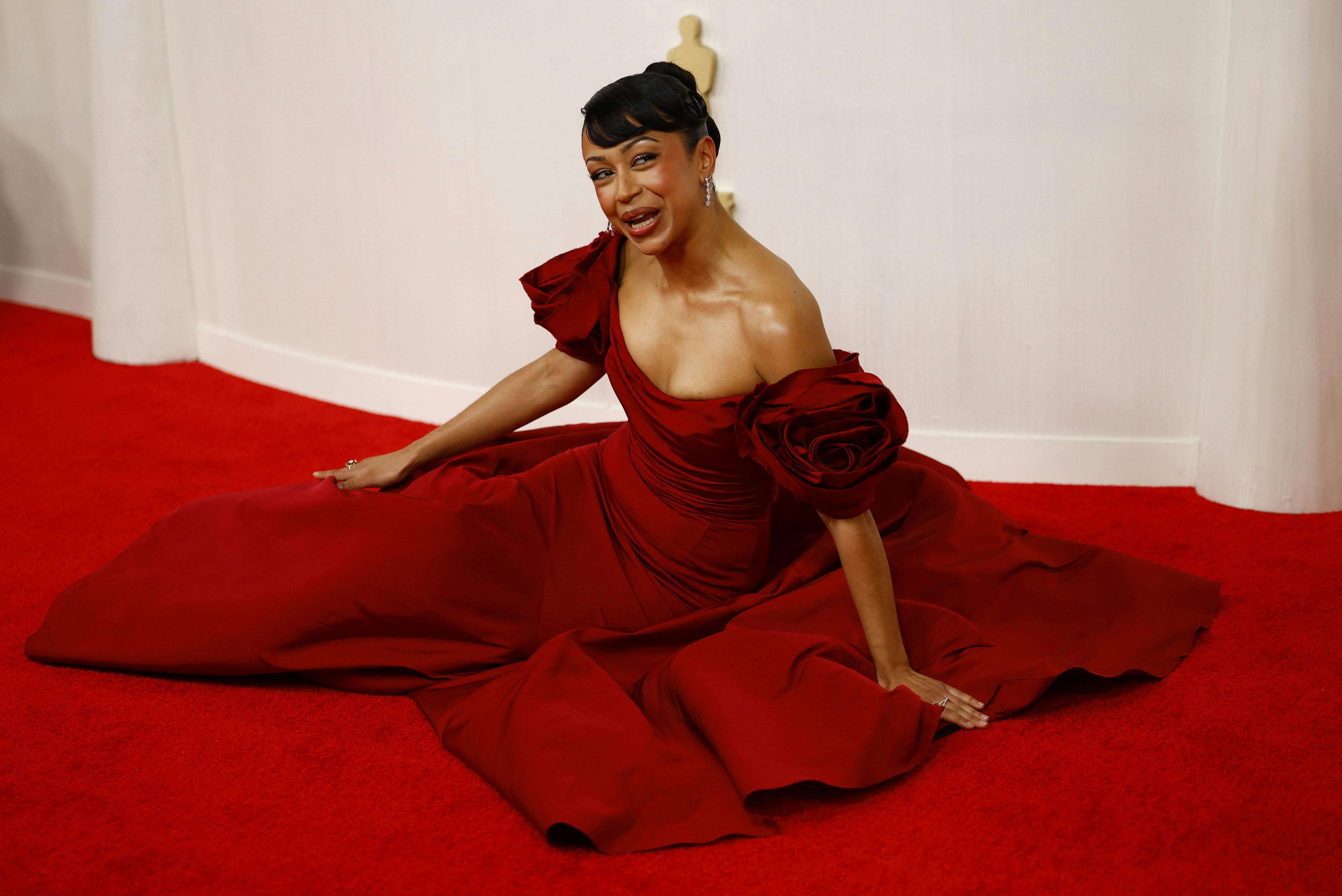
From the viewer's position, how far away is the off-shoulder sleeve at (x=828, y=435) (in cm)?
184

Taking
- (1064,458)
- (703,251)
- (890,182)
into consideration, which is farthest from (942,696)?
(890,182)

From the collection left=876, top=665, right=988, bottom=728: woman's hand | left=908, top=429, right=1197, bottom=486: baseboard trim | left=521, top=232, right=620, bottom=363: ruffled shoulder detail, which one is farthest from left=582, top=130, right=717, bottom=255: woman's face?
left=908, top=429, right=1197, bottom=486: baseboard trim

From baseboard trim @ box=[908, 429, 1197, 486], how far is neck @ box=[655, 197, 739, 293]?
1365 mm

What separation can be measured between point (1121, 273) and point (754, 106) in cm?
102

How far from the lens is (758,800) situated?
1788mm

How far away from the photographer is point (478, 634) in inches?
81.5

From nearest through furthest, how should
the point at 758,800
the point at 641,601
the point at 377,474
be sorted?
the point at 758,800, the point at 641,601, the point at 377,474

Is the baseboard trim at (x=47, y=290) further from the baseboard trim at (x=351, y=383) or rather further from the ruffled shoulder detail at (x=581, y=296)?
the ruffled shoulder detail at (x=581, y=296)

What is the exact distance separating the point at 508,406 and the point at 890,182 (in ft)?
4.19

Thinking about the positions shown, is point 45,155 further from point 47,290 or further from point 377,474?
point 377,474

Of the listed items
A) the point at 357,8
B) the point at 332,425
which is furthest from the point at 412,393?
the point at 357,8

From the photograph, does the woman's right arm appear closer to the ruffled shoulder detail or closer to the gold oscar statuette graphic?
the ruffled shoulder detail

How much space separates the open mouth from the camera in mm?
1898

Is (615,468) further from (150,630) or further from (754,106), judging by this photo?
(754,106)
